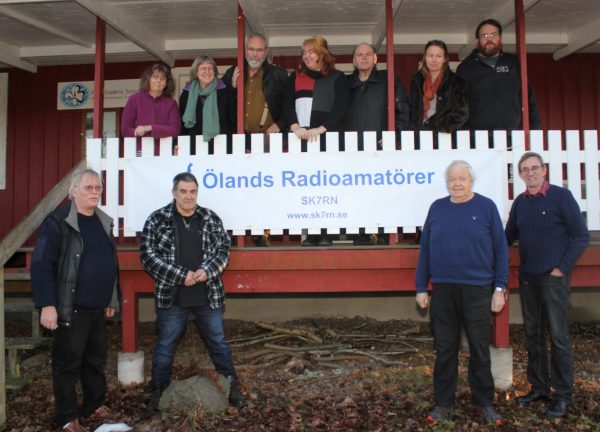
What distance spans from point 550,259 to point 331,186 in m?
1.96

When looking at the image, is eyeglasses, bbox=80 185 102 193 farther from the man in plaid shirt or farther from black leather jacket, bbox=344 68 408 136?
black leather jacket, bbox=344 68 408 136

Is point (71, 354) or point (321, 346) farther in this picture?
point (321, 346)

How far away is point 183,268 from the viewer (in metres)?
4.21

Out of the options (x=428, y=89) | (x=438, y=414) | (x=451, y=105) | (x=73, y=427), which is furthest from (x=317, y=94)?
(x=73, y=427)

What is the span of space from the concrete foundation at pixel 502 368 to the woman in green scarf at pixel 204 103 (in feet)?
10.9

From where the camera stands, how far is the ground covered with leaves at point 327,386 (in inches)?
165

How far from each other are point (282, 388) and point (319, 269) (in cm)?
115

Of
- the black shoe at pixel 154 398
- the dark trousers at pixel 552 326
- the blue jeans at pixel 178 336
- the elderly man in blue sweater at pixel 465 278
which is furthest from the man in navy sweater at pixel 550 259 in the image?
the black shoe at pixel 154 398

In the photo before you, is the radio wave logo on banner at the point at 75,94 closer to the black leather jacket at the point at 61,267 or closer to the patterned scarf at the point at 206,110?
the patterned scarf at the point at 206,110

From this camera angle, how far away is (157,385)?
446 cm

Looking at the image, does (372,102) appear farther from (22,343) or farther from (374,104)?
(22,343)

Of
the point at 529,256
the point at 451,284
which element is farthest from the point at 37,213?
the point at 529,256

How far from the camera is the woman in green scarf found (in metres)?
5.17

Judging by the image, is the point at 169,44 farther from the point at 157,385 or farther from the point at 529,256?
the point at 529,256
